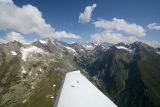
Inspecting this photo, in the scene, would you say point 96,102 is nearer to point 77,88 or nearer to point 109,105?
point 109,105

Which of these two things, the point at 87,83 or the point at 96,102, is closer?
the point at 96,102

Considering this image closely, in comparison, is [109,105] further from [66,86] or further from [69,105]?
[66,86]

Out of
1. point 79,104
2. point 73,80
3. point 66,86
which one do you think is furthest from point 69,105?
point 73,80

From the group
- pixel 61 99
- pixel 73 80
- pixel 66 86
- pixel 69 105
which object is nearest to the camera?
pixel 69 105

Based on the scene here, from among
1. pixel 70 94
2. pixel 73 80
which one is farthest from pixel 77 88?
pixel 73 80

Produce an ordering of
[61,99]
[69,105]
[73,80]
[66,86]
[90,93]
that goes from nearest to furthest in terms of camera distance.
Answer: [69,105], [61,99], [90,93], [66,86], [73,80]

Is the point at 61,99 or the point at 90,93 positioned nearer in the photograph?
the point at 61,99

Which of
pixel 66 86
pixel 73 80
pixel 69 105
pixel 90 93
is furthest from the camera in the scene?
pixel 73 80

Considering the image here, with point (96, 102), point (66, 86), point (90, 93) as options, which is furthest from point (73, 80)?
point (96, 102)

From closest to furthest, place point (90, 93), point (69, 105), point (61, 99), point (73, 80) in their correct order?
1. point (69, 105)
2. point (61, 99)
3. point (90, 93)
4. point (73, 80)
